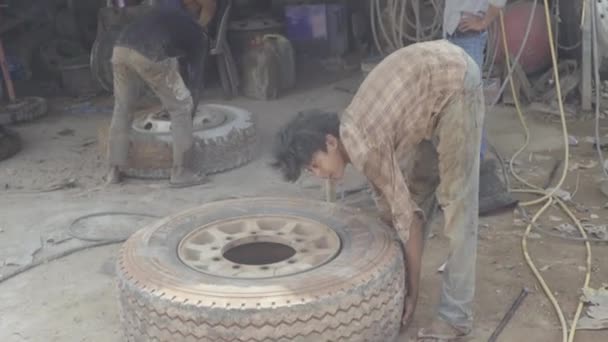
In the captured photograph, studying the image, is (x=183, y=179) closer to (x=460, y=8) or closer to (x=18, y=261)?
(x=18, y=261)

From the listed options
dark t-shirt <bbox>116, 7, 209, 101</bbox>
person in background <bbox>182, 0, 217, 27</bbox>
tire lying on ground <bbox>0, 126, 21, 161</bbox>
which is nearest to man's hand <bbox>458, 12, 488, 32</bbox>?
dark t-shirt <bbox>116, 7, 209, 101</bbox>

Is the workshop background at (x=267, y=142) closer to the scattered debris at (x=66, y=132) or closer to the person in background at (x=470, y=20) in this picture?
the scattered debris at (x=66, y=132)

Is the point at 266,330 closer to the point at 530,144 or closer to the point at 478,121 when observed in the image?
the point at 478,121

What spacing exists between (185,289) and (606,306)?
194cm

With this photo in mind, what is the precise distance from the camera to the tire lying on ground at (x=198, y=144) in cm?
519

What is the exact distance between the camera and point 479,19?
432 cm

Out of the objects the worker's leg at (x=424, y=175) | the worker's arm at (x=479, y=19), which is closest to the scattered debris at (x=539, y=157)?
the worker's arm at (x=479, y=19)

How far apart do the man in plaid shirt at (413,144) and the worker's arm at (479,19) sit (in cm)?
150

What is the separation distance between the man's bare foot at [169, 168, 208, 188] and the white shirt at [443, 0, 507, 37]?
2.05m

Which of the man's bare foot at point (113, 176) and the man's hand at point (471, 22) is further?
the man's bare foot at point (113, 176)

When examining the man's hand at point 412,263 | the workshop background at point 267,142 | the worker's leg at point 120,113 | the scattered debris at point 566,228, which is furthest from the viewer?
the worker's leg at point 120,113

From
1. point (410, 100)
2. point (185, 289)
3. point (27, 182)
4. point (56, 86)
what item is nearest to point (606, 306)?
point (410, 100)

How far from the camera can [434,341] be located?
117 inches

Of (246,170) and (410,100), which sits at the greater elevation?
(410,100)
